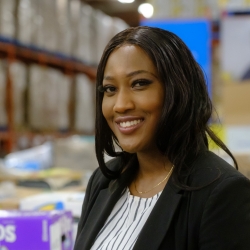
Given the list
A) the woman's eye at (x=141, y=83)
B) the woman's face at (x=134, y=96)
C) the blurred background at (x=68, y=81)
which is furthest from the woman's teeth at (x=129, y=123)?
the blurred background at (x=68, y=81)

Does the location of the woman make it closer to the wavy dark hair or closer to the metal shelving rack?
the wavy dark hair

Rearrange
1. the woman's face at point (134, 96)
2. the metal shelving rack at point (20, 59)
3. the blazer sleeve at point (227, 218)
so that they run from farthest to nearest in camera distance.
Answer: the metal shelving rack at point (20, 59)
the woman's face at point (134, 96)
the blazer sleeve at point (227, 218)

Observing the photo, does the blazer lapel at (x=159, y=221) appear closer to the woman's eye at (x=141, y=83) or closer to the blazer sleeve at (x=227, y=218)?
the blazer sleeve at (x=227, y=218)

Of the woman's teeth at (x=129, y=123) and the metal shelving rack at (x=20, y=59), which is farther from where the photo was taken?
the metal shelving rack at (x=20, y=59)

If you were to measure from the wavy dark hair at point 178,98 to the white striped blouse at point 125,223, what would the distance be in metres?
0.18

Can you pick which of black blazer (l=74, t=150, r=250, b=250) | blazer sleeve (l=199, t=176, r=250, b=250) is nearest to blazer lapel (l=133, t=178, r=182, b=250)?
black blazer (l=74, t=150, r=250, b=250)

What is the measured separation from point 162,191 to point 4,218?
585 mm

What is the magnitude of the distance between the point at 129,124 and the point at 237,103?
1.80 metres

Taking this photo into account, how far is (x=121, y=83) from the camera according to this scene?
1462 mm

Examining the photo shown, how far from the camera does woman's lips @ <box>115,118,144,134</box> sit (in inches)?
56.9

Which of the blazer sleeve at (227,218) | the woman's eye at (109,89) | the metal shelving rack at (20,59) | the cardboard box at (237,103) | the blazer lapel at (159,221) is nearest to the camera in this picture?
Answer: the blazer sleeve at (227,218)

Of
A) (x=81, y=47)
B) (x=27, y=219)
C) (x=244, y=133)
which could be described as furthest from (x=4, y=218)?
(x=81, y=47)

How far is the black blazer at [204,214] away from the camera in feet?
3.95

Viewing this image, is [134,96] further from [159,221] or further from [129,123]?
[159,221]
